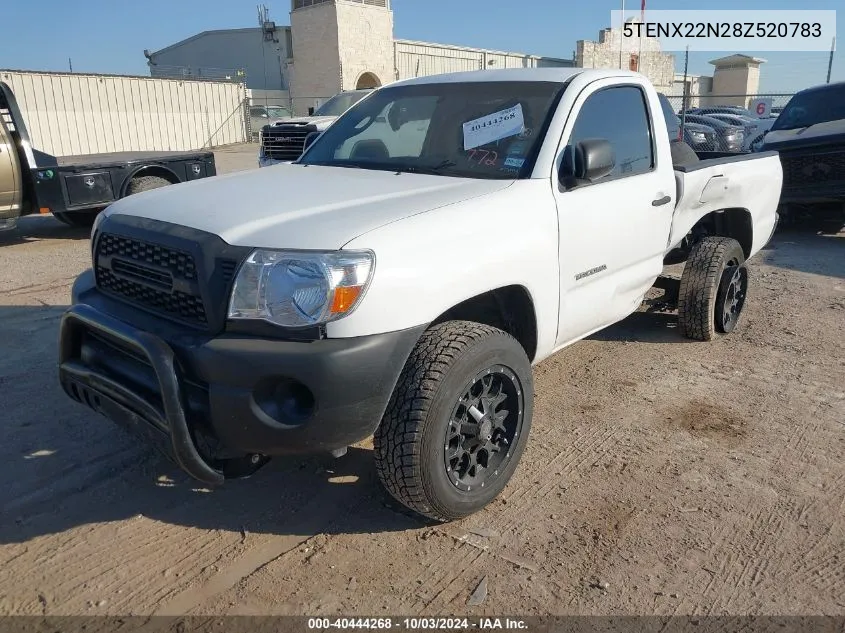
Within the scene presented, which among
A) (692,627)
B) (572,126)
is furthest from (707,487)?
(572,126)

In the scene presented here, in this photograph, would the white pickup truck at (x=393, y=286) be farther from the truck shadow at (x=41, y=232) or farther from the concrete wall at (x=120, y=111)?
the concrete wall at (x=120, y=111)

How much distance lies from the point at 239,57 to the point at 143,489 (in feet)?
160

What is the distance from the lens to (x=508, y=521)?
3047mm

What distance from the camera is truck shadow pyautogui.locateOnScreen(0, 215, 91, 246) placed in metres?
9.55

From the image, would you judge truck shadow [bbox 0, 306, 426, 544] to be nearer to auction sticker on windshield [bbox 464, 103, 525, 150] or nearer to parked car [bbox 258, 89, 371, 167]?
auction sticker on windshield [bbox 464, 103, 525, 150]

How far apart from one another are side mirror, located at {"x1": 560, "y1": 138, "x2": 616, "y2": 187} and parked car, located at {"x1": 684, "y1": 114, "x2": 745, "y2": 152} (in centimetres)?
1725

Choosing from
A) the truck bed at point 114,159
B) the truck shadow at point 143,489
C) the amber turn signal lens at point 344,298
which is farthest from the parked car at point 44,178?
the amber turn signal lens at point 344,298

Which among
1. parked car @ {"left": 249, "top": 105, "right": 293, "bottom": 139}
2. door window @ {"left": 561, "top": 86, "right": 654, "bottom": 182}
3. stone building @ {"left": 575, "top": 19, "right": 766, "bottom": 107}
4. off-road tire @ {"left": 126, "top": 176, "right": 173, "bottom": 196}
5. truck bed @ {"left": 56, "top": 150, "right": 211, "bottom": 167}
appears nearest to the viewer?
door window @ {"left": 561, "top": 86, "right": 654, "bottom": 182}

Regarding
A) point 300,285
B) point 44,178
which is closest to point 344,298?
point 300,285

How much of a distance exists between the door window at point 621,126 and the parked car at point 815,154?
210 inches

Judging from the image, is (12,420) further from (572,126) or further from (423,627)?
(572,126)

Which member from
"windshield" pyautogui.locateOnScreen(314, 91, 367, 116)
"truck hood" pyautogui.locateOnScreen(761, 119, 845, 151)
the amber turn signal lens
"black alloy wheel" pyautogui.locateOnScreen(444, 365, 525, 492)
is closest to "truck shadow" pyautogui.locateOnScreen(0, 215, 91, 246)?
"windshield" pyautogui.locateOnScreen(314, 91, 367, 116)

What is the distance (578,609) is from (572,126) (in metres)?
2.30

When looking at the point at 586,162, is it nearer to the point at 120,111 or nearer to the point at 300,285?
the point at 300,285
